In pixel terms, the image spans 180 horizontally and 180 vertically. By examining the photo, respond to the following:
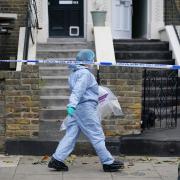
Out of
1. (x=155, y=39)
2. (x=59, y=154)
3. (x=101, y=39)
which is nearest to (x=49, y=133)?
(x=59, y=154)

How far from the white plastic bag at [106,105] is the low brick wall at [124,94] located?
505mm

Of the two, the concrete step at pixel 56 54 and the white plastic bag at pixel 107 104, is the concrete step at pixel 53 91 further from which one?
the white plastic bag at pixel 107 104

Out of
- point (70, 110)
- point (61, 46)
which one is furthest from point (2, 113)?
point (61, 46)

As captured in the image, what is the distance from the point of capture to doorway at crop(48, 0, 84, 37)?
1376 cm

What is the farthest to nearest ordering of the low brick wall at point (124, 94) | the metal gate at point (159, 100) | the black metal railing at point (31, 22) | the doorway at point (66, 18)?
the doorway at point (66, 18) < the black metal railing at point (31, 22) < the metal gate at point (159, 100) < the low brick wall at point (124, 94)

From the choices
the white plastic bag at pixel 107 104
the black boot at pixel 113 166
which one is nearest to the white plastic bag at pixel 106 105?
the white plastic bag at pixel 107 104

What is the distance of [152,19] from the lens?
1355cm

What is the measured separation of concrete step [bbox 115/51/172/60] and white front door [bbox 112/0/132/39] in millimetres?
1625

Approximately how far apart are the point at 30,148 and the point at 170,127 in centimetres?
266

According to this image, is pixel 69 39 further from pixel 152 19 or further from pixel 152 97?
pixel 152 97

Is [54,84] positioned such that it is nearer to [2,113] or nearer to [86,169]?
[2,113]

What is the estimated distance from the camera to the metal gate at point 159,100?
9109 millimetres

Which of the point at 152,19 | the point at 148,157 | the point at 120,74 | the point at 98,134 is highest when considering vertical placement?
the point at 152,19

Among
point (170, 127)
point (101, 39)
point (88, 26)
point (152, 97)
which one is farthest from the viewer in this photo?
point (88, 26)
